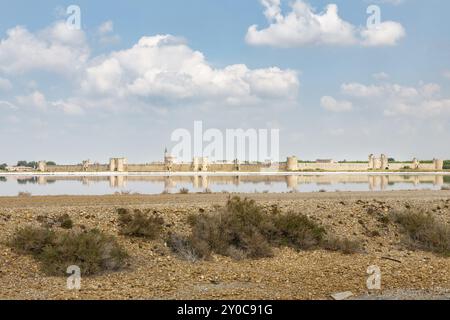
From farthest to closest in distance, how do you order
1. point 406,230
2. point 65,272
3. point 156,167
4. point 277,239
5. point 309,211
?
point 156,167
point 309,211
point 406,230
point 277,239
point 65,272

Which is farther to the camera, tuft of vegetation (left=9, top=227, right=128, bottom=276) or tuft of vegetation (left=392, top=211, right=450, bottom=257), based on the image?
tuft of vegetation (left=392, top=211, right=450, bottom=257)

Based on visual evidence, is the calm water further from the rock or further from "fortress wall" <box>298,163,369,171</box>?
"fortress wall" <box>298,163,369,171</box>

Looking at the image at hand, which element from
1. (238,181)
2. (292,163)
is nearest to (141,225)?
(238,181)

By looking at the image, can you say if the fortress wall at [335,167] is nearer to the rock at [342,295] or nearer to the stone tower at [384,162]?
the stone tower at [384,162]

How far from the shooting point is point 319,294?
13.2m

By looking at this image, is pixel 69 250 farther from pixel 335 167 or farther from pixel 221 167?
pixel 335 167

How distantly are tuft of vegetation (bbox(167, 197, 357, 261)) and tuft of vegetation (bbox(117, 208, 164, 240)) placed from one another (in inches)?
32.7

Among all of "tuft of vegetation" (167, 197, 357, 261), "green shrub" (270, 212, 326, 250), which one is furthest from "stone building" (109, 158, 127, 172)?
"green shrub" (270, 212, 326, 250)

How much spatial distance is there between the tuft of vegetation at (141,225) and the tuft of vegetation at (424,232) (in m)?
10.1

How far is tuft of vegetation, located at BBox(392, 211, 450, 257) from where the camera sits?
67.3ft
